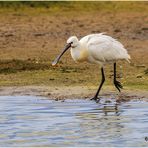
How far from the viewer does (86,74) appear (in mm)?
15773

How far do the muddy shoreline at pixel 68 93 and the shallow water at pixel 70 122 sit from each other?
1.06 feet

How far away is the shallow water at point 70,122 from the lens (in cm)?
1008

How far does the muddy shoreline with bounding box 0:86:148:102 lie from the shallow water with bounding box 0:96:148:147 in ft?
1.06

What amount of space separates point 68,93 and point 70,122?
265 cm

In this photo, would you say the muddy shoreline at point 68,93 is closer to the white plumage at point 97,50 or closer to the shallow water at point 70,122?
the shallow water at point 70,122

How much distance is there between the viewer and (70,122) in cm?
1130

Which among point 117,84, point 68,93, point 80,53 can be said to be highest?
point 80,53

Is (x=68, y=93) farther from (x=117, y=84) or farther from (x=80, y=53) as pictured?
(x=117, y=84)

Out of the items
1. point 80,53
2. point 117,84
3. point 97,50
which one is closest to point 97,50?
point 97,50

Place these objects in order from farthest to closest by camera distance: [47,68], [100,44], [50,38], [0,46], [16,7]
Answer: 1. [16,7]
2. [50,38]
3. [0,46]
4. [47,68]
5. [100,44]

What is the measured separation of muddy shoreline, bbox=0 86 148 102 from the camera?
13572 millimetres

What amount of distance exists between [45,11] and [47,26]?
6.83 ft

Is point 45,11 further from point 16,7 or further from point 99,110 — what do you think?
point 99,110


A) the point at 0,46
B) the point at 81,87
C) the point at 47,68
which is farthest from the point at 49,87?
the point at 0,46
